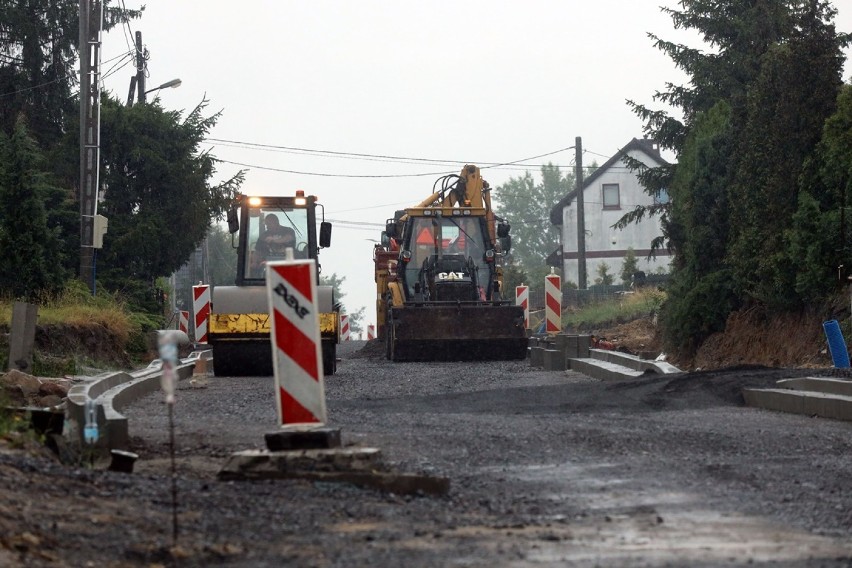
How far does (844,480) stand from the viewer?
8625 millimetres

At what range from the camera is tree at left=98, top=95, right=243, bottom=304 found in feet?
134

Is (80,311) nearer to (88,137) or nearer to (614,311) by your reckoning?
(88,137)

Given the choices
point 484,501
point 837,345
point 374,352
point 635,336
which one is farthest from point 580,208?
point 484,501

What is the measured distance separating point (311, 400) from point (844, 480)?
3264mm

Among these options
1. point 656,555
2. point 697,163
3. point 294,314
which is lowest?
point 656,555

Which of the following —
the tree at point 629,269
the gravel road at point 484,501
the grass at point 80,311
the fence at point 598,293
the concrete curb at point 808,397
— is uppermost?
the tree at point 629,269

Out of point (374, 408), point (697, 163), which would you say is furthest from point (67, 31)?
point (374, 408)

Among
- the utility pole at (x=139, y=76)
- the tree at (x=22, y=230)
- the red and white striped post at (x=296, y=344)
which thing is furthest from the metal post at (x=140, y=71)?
the red and white striped post at (x=296, y=344)

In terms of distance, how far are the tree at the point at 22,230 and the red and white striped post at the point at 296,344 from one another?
2175 cm

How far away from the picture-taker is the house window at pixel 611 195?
90438 millimetres

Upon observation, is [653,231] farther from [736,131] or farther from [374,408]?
[374,408]

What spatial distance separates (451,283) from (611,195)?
63384mm

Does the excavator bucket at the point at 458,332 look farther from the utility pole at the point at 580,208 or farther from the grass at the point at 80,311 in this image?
the utility pole at the point at 580,208

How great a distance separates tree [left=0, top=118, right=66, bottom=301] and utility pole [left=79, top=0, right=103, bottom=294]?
3.28m
